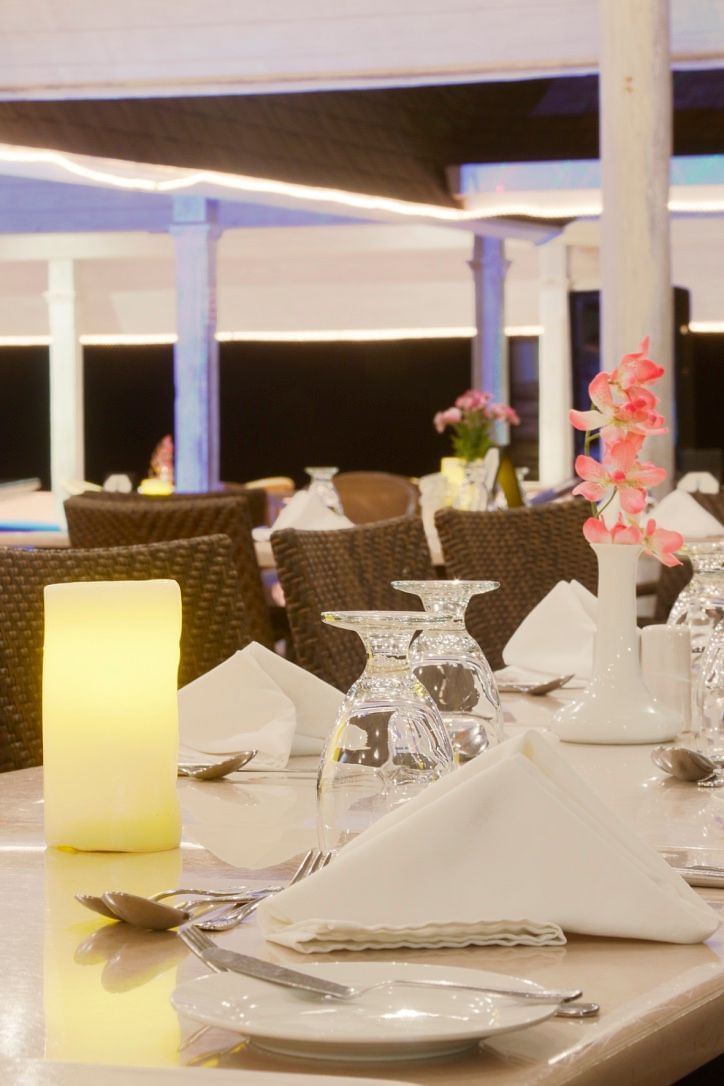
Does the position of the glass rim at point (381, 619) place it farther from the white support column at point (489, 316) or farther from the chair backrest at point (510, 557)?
the white support column at point (489, 316)

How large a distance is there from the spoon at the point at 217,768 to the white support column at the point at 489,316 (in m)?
10.4

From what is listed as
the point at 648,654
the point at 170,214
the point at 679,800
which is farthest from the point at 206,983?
the point at 170,214

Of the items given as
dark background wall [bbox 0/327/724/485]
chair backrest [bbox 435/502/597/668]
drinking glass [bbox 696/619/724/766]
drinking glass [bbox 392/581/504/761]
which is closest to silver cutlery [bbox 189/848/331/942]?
drinking glass [bbox 392/581/504/761]

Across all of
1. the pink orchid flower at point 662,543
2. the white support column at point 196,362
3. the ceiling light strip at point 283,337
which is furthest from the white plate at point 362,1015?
the ceiling light strip at point 283,337

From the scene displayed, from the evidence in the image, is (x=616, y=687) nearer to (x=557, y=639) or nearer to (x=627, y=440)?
(x=627, y=440)

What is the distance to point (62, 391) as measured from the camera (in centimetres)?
1310

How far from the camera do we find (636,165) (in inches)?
200

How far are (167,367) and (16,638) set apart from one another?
14.7 meters

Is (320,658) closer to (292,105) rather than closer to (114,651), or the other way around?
(114,651)

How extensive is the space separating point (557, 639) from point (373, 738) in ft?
3.86

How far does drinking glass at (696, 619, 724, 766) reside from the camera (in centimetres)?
158

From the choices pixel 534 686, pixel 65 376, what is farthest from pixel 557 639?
pixel 65 376

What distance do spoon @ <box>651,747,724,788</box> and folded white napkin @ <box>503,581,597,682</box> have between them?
0.66 metres

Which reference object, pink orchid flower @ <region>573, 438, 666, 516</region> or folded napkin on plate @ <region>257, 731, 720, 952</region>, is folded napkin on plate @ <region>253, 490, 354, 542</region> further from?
folded napkin on plate @ <region>257, 731, 720, 952</region>
